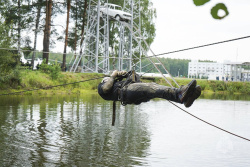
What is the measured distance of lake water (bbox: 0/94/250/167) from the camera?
8500 millimetres

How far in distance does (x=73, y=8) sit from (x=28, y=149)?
99.7 feet

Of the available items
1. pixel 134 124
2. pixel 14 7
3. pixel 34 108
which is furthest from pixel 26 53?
pixel 134 124

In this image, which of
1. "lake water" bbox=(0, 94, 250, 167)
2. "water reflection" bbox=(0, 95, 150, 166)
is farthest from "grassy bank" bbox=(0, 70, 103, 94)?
"lake water" bbox=(0, 94, 250, 167)

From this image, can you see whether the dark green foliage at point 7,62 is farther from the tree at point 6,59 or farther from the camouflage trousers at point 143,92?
the camouflage trousers at point 143,92

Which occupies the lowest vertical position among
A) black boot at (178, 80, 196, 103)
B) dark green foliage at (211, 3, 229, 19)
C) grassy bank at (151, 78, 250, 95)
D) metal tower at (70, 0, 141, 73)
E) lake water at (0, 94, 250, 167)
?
lake water at (0, 94, 250, 167)

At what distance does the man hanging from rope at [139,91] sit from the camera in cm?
525

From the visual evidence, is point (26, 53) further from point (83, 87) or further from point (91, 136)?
point (91, 136)

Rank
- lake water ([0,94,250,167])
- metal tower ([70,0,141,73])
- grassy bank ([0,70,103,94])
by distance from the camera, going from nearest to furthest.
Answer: lake water ([0,94,250,167])
grassy bank ([0,70,103,94])
metal tower ([70,0,141,73])

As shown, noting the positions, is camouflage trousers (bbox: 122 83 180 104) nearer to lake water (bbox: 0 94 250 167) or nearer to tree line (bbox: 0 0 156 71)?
lake water (bbox: 0 94 250 167)

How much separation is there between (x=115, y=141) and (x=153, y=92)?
4993mm

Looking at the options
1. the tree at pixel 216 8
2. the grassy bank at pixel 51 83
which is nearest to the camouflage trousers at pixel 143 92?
the tree at pixel 216 8

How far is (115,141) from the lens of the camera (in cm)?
1064

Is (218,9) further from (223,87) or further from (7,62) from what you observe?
(223,87)

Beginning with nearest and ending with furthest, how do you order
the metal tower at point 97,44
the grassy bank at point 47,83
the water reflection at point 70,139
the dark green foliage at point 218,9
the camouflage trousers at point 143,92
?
the dark green foliage at point 218,9 < the camouflage trousers at point 143,92 < the water reflection at point 70,139 < the grassy bank at point 47,83 < the metal tower at point 97,44
